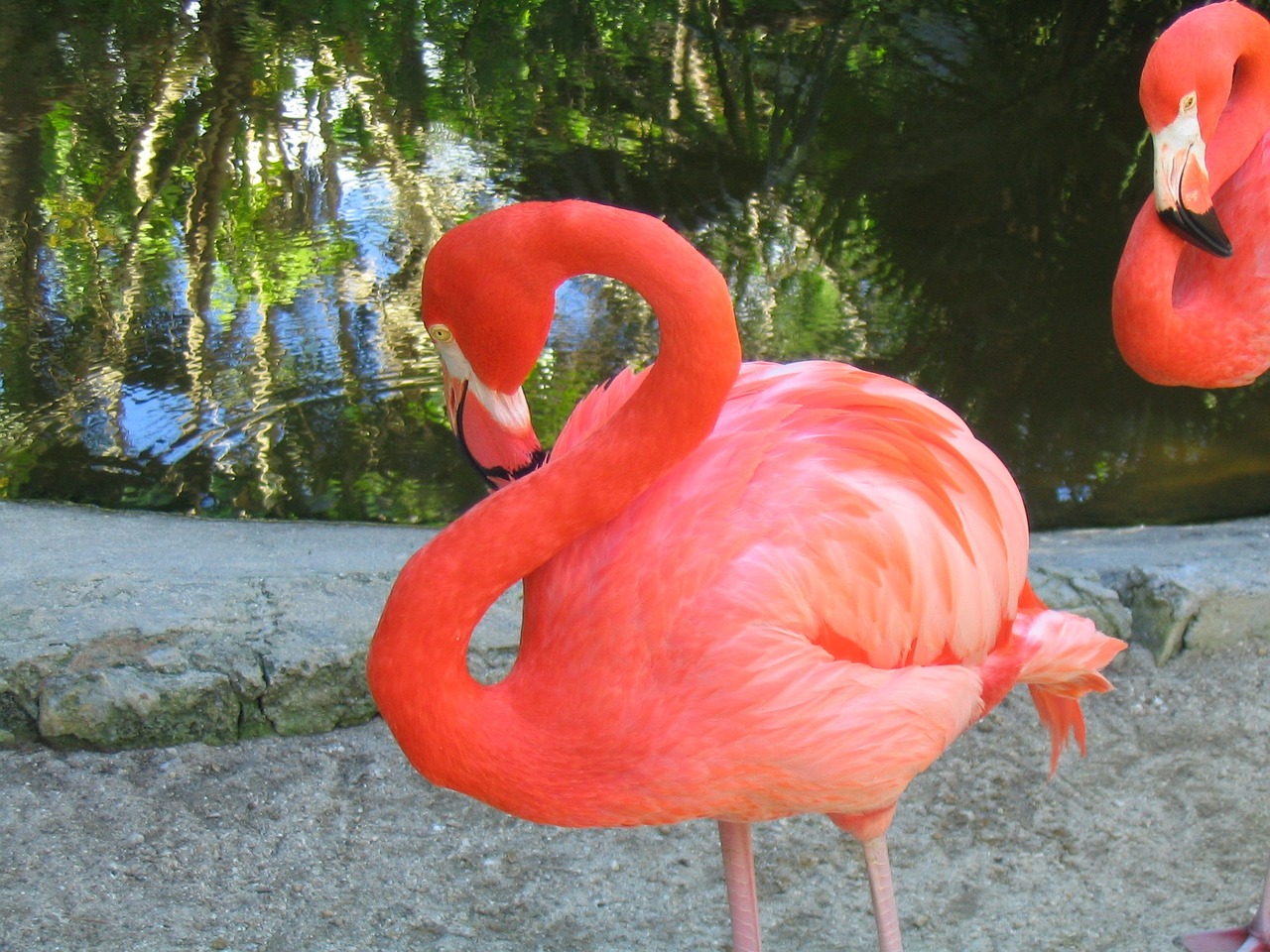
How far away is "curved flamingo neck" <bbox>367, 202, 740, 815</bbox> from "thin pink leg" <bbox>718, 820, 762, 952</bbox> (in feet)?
2.00

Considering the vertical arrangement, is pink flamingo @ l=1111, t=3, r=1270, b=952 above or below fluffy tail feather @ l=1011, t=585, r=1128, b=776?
above

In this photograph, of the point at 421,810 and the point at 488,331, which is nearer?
the point at 488,331

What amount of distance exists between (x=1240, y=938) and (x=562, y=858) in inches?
56.9

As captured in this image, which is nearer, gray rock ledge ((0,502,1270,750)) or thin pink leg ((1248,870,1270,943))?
thin pink leg ((1248,870,1270,943))

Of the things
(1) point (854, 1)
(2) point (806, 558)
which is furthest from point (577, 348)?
(1) point (854, 1)

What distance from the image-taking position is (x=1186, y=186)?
2961 mm

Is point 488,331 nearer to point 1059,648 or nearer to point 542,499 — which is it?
point 542,499

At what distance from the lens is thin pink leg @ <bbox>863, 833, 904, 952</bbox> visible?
2.34 metres

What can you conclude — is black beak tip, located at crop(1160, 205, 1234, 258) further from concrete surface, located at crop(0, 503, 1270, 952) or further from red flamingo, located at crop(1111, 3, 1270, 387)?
concrete surface, located at crop(0, 503, 1270, 952)

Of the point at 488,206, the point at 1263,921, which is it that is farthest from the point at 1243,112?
the point at 488,206

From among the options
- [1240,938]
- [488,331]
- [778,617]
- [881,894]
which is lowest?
[1240,938]

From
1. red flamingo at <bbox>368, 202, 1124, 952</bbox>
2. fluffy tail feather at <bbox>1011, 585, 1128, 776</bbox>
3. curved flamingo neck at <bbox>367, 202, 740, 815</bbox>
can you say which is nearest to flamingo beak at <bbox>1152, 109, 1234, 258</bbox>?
fluffy tail feather at <bbox>1011, 585, 1128, 776</bbox>

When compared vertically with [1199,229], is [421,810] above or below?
below

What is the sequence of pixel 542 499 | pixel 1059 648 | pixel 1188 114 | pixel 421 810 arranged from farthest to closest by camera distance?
pixel 421 810
pixel 1188 114
pixel 1059 648
pixel 542 499
